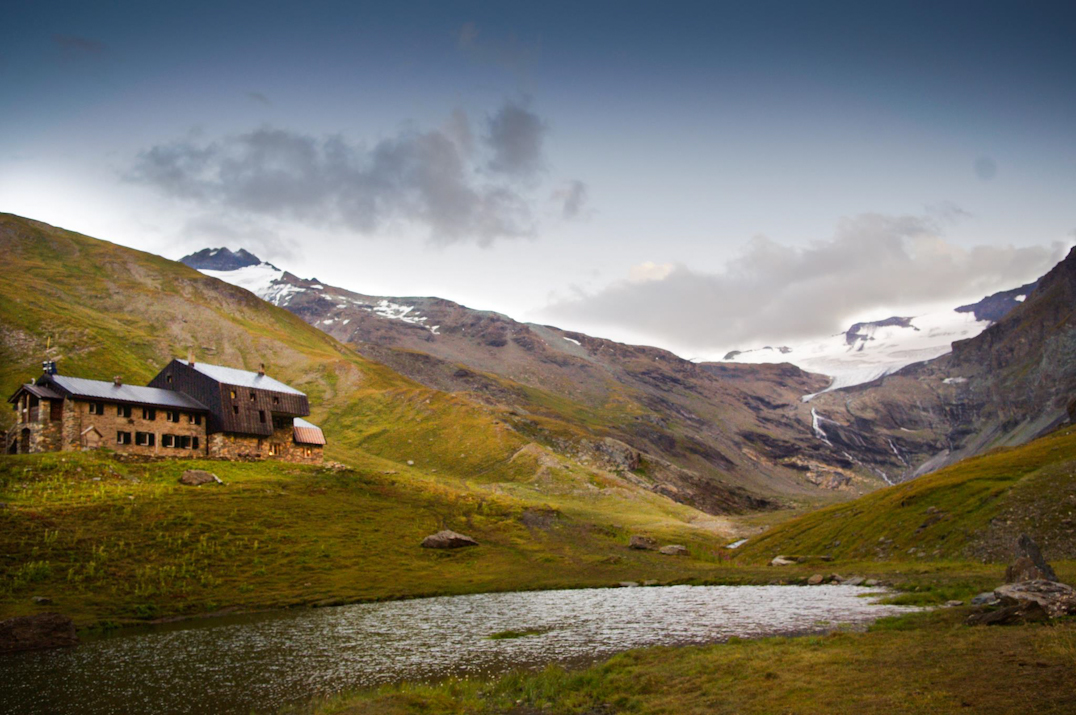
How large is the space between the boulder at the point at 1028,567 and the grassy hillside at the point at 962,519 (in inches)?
986

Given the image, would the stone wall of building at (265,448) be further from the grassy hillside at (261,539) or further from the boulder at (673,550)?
the boulder at (673,550)

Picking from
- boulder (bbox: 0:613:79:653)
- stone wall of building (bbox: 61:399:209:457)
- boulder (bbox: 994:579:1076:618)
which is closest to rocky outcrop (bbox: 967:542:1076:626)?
boulder (bbox: 994:579:1076:618)

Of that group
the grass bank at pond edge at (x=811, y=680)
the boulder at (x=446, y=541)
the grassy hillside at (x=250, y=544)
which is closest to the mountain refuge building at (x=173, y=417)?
the grassy hillside at (x=250, y=544)

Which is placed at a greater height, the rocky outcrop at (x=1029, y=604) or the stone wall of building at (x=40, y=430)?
the stone wall of building at (x=40, y=430)

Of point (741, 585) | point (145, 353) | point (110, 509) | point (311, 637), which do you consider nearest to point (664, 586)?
point (741, 585)

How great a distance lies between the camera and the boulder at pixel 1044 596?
30906 mm

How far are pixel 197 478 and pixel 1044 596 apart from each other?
89.2 metres

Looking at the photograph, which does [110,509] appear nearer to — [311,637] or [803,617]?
[311,637]

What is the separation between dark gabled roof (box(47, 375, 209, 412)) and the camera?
92438 mm

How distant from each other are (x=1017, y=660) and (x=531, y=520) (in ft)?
306

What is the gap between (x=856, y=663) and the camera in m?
27.8

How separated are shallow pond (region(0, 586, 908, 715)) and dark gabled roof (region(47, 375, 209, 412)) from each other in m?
55.1

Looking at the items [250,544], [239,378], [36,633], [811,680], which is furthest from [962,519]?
[239,378]

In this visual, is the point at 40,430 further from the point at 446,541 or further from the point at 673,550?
the point at 673,550
